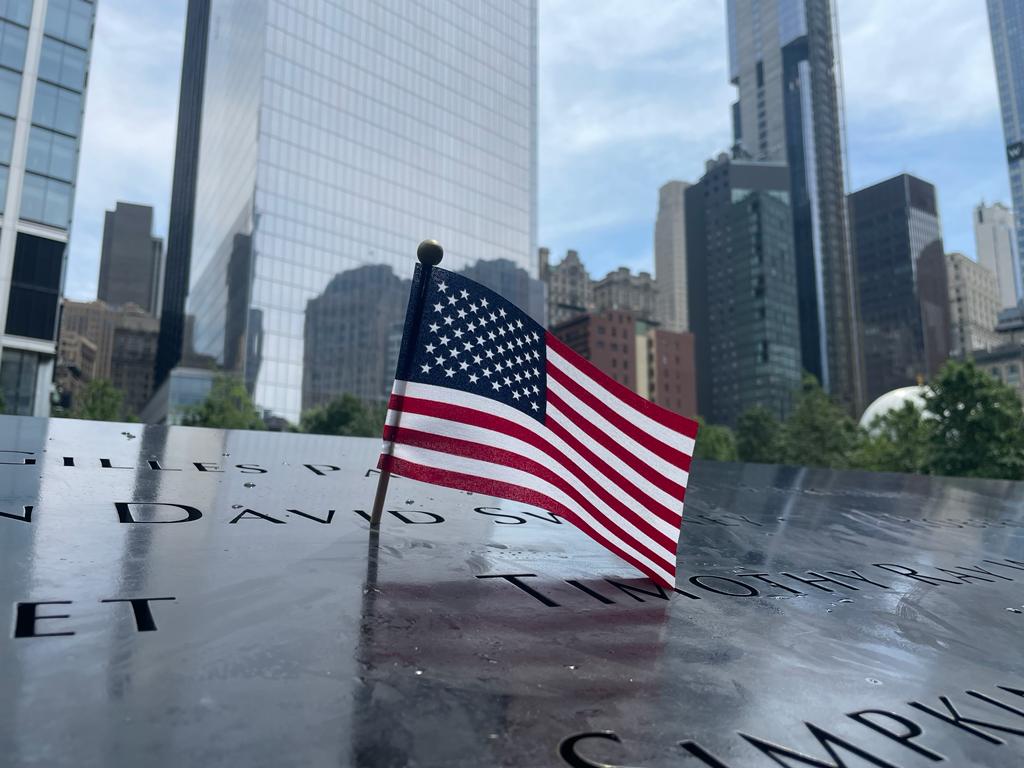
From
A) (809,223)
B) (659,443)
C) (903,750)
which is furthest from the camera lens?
(809,223)

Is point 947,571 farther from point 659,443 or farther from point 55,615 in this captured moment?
point 55,615

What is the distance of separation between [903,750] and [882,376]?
155m

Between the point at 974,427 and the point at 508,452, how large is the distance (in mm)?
33025

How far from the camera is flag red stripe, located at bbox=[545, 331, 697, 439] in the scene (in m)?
4.46

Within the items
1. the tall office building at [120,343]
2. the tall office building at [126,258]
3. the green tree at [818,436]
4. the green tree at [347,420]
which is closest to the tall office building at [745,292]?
the green tree at [818,436]

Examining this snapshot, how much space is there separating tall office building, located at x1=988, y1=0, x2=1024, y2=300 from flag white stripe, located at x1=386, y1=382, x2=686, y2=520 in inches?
Answer: 6253

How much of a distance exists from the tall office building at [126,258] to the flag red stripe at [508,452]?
18183cm

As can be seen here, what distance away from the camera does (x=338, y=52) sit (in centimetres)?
7469

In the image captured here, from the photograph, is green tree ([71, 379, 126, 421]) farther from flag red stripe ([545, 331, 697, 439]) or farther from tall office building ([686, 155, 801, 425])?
tall office building ([686, 155, 801, 425])

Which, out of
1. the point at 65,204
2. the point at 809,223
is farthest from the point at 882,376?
the point at 65,204

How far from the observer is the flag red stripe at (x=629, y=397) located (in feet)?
14.6

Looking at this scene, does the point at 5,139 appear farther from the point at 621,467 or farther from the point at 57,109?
the point at 621,467

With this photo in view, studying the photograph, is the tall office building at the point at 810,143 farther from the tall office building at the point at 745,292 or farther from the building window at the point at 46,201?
the building window at the point at 46,201

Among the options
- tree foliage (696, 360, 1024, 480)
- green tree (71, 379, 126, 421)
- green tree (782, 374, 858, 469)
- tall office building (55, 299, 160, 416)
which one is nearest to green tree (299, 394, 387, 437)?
green tree (71, 379, 126, 421)
